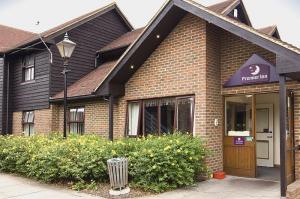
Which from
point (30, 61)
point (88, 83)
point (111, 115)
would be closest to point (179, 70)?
point (111, 115)

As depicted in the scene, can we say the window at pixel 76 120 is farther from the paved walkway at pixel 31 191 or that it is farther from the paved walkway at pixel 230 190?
the paved walkway at pixel 230 190

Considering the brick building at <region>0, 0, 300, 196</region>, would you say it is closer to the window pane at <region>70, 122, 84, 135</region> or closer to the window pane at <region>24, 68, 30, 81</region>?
the window pane at <region>70, 122, 84, 135</region>

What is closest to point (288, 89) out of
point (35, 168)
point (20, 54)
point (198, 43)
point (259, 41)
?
point (259, 41)

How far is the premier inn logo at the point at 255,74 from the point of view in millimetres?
9484

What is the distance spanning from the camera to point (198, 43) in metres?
10.6

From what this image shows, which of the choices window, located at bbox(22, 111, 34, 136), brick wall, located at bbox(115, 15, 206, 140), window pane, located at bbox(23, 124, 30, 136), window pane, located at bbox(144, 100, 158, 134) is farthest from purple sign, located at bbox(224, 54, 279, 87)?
window pane, located at bbox(23, 124, 30, 136)

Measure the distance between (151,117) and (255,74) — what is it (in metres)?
3.75

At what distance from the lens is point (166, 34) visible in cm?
1148

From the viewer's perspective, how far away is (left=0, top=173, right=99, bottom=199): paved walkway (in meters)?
8.68

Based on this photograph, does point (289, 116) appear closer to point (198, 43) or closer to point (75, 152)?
point (198, 43)

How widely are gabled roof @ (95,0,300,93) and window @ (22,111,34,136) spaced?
21.9ft

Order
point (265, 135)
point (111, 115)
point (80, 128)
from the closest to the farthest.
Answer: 1. point (111, 115)
2. point (265, 135)
3. point (80, 128)

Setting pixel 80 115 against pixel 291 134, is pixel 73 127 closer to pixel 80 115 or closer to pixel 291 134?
pixel 80 115

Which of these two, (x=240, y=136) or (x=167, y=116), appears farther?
(x=167, y=116)
